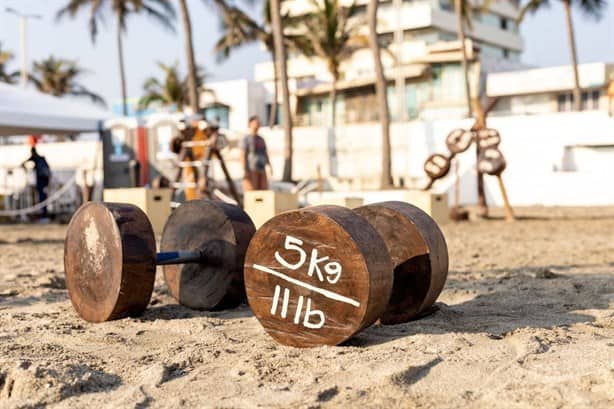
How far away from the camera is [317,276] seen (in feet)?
11.2

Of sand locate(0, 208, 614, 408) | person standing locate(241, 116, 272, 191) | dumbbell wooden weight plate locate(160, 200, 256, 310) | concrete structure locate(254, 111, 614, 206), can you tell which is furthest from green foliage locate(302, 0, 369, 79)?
dumbbell wooden weight plate locate(160, 200, 256, 310)

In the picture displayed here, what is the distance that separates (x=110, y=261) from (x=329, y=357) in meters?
1.49

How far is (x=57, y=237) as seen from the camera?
1118 centimetres

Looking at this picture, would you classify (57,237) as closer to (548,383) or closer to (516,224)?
(516,224)

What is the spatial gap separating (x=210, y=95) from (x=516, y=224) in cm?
2430

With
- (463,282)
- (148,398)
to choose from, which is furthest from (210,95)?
(148,398)

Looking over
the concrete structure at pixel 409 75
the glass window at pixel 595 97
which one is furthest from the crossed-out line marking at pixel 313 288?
the glass window at pixel 595 97

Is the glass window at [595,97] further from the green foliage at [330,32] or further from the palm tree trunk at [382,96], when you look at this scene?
the palm tree trunk at [382,96]

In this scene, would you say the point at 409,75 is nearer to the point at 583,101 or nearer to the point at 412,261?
the point at 583,101

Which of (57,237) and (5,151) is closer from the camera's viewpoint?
(57,237)

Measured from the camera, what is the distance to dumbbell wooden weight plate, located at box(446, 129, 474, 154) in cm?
1254

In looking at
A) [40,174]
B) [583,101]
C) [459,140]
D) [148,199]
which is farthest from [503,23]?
[148,199]

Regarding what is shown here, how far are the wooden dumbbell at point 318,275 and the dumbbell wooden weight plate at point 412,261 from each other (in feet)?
2.03

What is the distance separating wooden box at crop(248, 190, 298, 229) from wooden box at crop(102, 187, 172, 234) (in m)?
2.20
